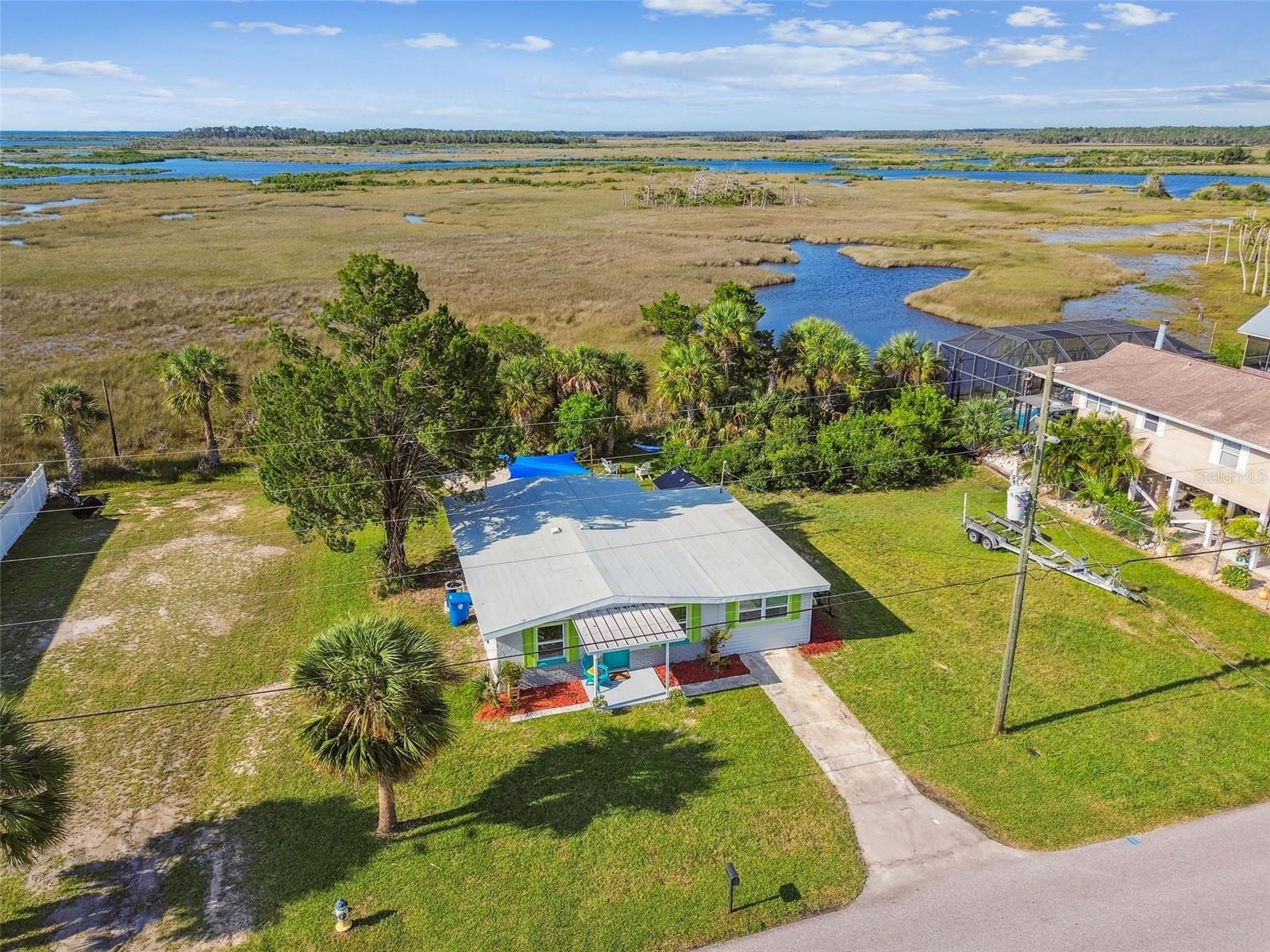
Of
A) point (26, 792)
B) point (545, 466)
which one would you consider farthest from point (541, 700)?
point (545, 466)

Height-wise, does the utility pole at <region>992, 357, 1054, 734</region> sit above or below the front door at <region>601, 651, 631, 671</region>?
above

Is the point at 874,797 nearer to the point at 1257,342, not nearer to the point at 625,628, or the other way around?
the point at 625,628

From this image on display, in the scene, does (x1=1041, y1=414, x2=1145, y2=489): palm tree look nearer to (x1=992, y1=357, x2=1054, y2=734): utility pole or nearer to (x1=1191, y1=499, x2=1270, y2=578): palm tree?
(x1=1191, y1=499, x2=1270, y2=578): palm tree

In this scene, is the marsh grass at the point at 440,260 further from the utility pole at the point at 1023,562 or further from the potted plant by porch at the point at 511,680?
the utility pole at the point at 1023,562

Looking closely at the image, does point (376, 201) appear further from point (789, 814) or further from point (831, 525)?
point (789, 814)

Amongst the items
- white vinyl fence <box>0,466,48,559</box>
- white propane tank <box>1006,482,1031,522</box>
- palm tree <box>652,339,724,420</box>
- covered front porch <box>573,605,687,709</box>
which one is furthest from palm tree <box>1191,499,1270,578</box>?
white vinyl fence <box>0,466,48,559</box>

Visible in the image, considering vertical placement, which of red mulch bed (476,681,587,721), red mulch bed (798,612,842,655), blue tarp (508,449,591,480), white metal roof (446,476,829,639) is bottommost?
red mulch bed (476,681,587,721)
